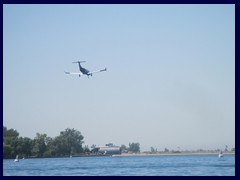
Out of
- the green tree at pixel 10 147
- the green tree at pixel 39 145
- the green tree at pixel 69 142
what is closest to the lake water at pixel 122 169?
the green tree at pixel 10 147

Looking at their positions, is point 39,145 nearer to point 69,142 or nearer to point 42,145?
point 42,145

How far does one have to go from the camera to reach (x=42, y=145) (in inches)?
2060

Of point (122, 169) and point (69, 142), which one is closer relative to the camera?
point (122, 169)

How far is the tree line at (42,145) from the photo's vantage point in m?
46.0

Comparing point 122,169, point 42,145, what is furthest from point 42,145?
point 122,169

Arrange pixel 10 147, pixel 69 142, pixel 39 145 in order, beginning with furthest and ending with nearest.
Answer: pixel 69 142
pixel 39 145
pixel 10 147

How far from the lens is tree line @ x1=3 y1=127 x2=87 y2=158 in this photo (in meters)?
46.0
